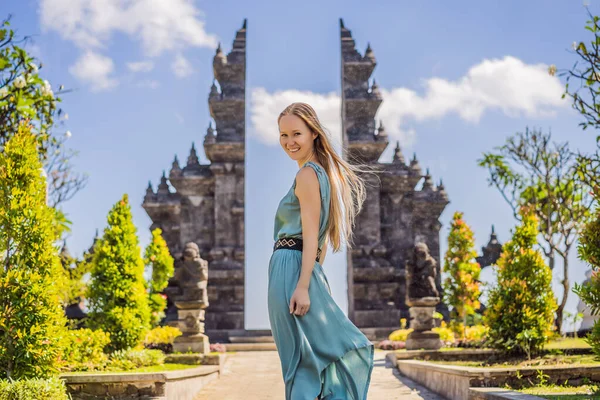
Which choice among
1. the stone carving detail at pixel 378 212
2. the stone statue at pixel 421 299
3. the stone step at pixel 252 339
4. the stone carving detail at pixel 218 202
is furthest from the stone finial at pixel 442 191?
the stone statue at pixel 421 299

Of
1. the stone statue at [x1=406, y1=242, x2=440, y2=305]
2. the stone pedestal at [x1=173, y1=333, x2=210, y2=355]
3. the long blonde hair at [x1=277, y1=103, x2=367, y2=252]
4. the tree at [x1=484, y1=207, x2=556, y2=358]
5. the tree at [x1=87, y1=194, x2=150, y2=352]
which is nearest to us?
the long blonde hair at [x1=277, y1=103, x2=367, y2=252]

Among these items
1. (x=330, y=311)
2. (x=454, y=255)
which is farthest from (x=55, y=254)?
(x=454, y=255)

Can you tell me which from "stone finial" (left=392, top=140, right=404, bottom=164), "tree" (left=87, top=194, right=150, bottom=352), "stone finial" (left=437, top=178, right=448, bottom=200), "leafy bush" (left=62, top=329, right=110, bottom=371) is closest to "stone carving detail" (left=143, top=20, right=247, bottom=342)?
"stone finial" (left=392, top=140, right=404, bottom=164)

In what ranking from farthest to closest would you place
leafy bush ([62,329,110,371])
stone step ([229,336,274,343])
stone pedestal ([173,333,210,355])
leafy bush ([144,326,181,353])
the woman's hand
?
1. stone step ([229,336,274,343])
2. leafy bush ([144,326,181,353])
3. stone pedestal ([173,333,210,355])
4. leafy bush ([62,329,110,371])
5. the woman's hand

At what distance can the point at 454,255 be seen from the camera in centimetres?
1914

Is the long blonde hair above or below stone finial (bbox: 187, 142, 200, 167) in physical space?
below

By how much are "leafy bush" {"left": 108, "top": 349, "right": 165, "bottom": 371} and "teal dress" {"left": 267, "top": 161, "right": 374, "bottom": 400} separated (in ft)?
26.6

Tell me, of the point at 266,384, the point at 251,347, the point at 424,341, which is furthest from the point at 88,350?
the point at 251,347

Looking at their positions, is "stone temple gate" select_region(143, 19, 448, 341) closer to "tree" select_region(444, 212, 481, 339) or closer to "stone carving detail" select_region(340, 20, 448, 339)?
"stone carving detail" select_region(340, 20, 448, 339)

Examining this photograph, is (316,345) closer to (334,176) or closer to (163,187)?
(334,176)

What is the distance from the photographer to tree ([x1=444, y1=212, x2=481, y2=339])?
62.2 ft

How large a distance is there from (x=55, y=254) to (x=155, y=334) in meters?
10.0

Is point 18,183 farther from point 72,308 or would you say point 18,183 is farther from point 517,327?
point 72,308

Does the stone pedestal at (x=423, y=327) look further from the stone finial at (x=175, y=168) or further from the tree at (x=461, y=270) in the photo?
the stone finial at (x=175, y=168)
